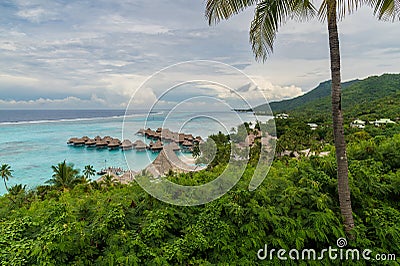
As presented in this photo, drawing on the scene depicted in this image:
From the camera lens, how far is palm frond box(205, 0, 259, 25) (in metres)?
3.94

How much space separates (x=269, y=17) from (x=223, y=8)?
67 centimetres

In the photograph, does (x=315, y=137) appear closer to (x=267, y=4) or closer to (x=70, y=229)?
(x=267, y=4)

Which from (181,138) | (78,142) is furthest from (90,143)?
(181,138)

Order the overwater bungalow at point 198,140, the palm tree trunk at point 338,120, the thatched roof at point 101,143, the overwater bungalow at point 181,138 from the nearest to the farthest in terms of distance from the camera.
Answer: the palm tree trunk at point 338,120, the overwater bungalow at point 181,138, the overwater bungalow at point 198,140, the thatched roof at point 101,143

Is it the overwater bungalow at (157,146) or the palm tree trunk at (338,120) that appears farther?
the overwater bungalow at (157,146)

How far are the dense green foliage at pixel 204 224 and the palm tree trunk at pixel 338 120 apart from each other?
0.61ft

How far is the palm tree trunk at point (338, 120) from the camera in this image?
3.93m

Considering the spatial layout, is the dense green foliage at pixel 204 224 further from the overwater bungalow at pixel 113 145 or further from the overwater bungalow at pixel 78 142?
the overwater bungalow at pixel 78 142

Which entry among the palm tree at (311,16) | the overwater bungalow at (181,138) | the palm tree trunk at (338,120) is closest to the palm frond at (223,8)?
the palm tree at (311,16)

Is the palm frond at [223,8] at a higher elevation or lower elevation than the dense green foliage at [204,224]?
higher

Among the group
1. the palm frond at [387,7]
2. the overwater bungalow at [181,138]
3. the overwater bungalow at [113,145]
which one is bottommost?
the overwater bungalow at [113,145]

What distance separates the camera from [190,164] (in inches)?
189

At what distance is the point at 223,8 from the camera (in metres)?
3.97

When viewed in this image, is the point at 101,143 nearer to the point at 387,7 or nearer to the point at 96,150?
the point at 96,150
